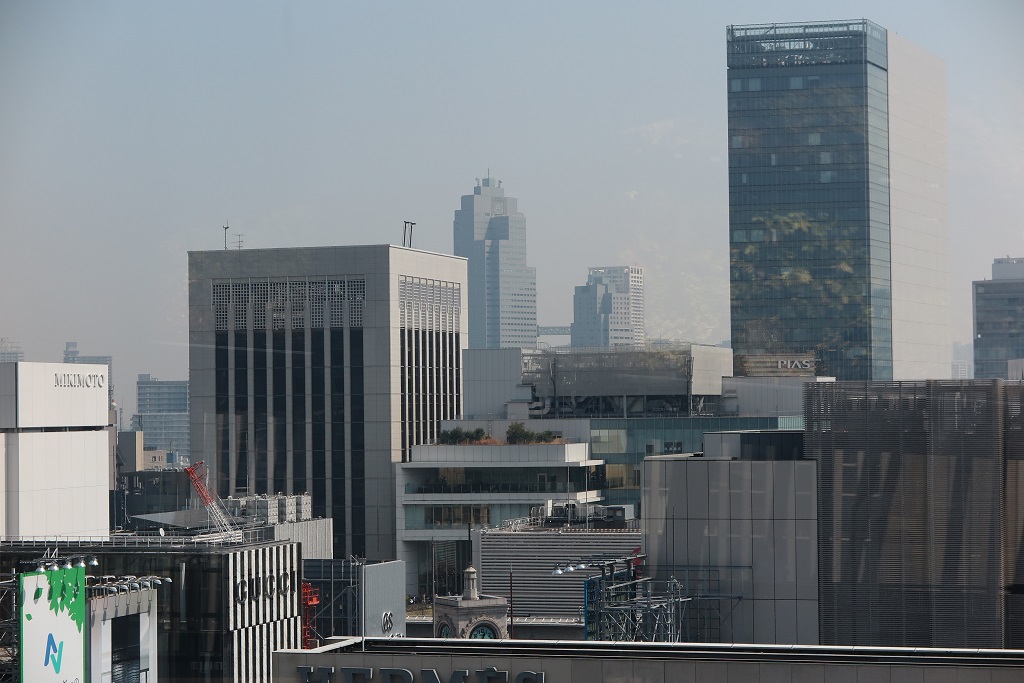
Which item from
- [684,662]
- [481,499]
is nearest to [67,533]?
[481,499]

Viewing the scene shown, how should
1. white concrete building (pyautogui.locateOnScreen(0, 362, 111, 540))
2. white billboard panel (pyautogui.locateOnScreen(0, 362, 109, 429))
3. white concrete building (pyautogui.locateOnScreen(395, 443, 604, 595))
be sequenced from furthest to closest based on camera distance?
white concrete building (pyautogui.locateOnScreen(395, 443, 604, 595)) < white billboard panel (pyautogui.locateOnScreen(0, 362, 109, 429)) < white concrete building (pyautogui.locateOnScreen(0, 362, 111, 540))

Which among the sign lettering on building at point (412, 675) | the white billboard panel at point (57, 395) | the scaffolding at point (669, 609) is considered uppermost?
the white billboard panel at point (57, 395)

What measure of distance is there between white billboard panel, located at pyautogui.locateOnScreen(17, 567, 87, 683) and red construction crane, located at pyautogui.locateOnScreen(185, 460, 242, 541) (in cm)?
2845

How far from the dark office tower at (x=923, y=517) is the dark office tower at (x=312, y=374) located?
3643 inches

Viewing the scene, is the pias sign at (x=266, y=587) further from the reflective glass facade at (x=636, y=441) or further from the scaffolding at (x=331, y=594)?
the reflective glass facade at (x=636, y=441)

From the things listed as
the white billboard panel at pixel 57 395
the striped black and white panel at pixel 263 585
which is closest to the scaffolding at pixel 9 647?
the striped black and white panel at pixel 263 585

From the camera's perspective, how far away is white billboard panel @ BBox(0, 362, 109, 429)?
109375 mm

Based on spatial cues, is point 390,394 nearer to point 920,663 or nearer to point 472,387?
point 472,387

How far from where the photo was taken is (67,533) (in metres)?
106

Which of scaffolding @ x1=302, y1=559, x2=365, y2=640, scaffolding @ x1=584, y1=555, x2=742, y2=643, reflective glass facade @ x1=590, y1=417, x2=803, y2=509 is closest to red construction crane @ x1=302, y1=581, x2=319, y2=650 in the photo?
scaffolding @ x1=302, y1=559, x2=365, y2=640

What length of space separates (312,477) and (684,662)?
366 feet

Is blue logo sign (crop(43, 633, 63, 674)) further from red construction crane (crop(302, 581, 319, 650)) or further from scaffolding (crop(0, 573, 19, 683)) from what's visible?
red construction crane (crop(302, 581, 319, 650))

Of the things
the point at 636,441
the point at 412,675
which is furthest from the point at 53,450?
the point at 412,675

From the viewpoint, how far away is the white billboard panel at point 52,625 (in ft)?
169
